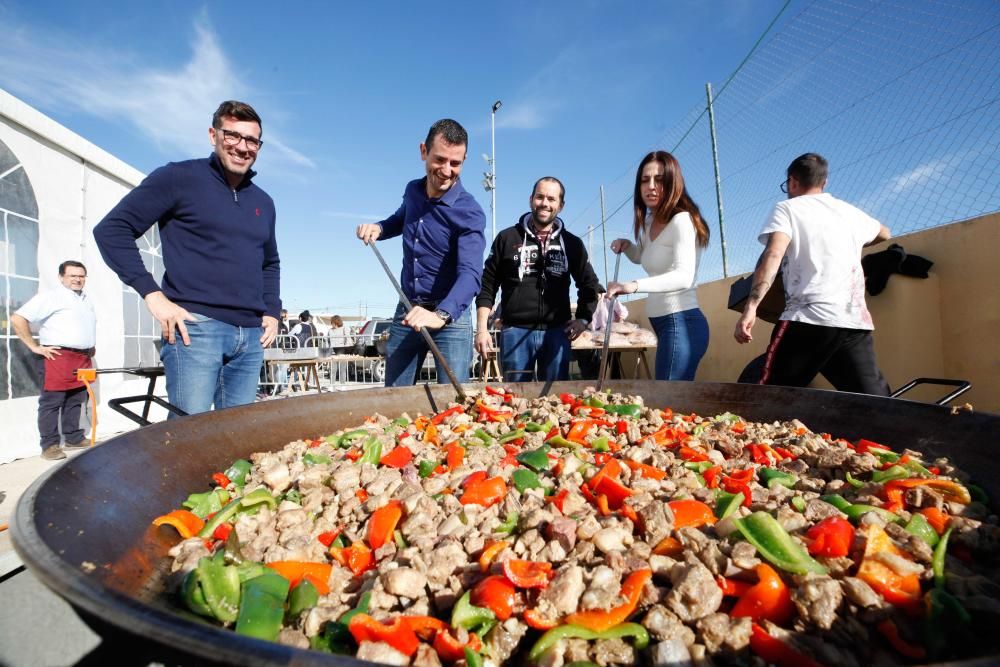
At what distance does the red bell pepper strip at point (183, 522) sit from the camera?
1301mm

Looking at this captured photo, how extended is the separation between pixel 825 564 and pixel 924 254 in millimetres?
4288

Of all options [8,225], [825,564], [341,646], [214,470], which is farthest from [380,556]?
[8,225]

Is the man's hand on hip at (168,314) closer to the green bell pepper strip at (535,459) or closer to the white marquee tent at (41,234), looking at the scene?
the green bell pepper strip at (535,459)

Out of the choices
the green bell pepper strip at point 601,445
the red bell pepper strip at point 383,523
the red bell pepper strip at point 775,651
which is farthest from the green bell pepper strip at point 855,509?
the red bell pepper strip at point 383,523

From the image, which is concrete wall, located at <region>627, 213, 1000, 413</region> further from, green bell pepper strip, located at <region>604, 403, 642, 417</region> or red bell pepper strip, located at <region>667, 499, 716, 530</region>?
red bell pepper strip, located at <region>667, 499, 716, 530</region>

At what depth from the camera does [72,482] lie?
116 cm

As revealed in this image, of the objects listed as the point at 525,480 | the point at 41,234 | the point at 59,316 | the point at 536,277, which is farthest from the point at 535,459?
the point at 41,234

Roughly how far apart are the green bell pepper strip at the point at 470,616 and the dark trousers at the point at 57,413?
6.28 meters

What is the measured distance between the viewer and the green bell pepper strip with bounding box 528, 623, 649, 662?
34.1 inches

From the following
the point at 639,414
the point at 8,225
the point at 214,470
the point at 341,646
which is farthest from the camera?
the point at 8,225

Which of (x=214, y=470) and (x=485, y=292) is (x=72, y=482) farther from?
(x=485, y=292)

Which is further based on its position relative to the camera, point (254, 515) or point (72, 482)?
point (254, 515)

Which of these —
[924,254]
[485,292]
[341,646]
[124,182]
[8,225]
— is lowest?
[341,646]

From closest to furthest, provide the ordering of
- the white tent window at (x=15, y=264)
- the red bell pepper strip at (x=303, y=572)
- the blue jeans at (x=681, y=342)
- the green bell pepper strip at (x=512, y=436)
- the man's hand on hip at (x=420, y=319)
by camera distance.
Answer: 1. the red bell pepper strip at (x=303, y=572)
2. the green bell pepper strip at (x=512, y=436)
3. the man's hand on hip at (x=420, y=319)
4. the blue jeans at (x=681, y=342)
5. the white tent window at (x=15, y=264)
